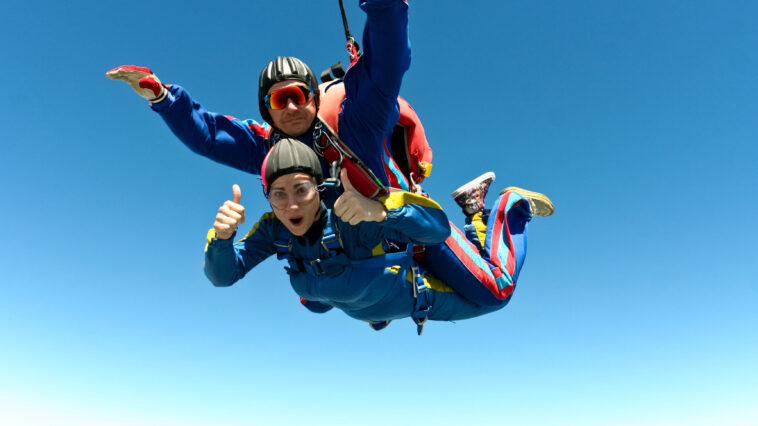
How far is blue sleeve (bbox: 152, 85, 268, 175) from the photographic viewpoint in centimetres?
282

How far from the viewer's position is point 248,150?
3.09 metres

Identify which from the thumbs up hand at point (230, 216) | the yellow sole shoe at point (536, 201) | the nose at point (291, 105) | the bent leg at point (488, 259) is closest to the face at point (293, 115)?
the nose at point (291, 105)

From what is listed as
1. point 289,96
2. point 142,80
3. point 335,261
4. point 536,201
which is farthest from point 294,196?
point 536,201

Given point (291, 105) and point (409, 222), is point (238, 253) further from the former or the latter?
point (409, 222)

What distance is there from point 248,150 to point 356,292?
44.2 inches

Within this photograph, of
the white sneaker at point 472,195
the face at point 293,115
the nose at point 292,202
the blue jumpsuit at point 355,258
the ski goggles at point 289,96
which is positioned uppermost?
the white sneaker at point 472,195

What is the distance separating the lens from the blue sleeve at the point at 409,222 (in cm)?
230

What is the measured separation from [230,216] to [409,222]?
2.84 feet

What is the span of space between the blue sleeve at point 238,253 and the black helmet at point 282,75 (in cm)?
→ 60

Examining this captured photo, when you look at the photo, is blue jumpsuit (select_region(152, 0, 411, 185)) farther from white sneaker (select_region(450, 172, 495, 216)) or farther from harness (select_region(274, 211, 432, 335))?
white sneaker (select_region(450, 172, 495, 216))

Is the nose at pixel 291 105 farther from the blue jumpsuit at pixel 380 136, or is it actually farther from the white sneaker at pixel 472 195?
the white sneaker at pixel 472 195

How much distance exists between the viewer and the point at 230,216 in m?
2.42

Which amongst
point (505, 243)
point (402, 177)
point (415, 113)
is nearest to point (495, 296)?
point (505, 243)

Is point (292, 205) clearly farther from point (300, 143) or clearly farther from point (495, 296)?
point (495, 296)
